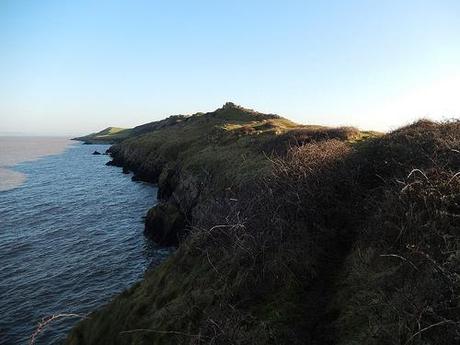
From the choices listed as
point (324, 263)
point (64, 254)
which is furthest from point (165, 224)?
point (324, 263)

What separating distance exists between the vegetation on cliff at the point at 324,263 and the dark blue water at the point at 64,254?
327 inches

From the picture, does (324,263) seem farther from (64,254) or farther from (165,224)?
(64,254)

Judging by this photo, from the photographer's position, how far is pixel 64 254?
3156 cm

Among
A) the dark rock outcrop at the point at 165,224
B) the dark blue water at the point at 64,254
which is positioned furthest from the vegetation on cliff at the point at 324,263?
the dark rock outcrop at the point at 165,224

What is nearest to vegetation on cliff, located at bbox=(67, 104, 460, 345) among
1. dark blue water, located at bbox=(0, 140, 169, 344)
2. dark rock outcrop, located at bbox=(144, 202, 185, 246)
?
dark blue water, located at bbox=(0, 140, 169, 344)

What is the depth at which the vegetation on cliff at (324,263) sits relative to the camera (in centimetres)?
888

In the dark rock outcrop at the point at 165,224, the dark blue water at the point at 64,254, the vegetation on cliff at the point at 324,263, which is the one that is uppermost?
the vegetation on cliff at the point at 324,263

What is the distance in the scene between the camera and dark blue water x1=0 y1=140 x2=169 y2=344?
22.8m

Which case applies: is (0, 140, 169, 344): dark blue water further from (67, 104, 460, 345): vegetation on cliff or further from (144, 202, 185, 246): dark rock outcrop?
(67, 104, 460, 345): vegetation on cliff

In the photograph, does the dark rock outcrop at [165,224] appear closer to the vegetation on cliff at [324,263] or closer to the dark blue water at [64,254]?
the dark blue water at [64,254]

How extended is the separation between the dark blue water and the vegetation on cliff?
8315 millimetres

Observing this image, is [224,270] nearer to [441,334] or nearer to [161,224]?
[441,334]

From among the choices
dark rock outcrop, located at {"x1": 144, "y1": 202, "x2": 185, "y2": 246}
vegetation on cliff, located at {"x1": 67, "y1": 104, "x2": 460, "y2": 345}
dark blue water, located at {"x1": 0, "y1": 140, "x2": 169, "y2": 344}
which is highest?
vegetation on cliff, located at {"x1": 67, "y1": 104, "x2": 460, "y2": 345}

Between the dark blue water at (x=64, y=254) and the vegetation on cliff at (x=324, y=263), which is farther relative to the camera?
the dark blue water at (x=64, y=254)
